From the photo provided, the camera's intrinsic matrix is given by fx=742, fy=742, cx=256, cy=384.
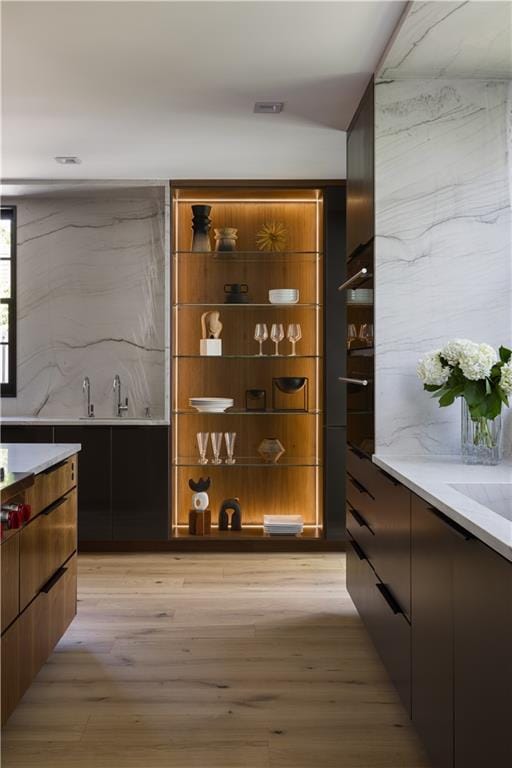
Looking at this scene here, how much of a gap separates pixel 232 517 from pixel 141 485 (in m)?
0.70

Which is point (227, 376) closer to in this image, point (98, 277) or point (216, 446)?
point (216, 446)

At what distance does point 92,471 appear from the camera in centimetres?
500

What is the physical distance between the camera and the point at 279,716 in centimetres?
264

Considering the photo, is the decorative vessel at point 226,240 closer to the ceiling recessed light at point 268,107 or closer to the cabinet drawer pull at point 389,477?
the ceiling recessed light at point 268,107

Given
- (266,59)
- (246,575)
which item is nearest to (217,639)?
(246,575)

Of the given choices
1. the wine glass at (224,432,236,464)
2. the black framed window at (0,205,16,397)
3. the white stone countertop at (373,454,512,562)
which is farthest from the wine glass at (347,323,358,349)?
the black framed window at (0,205,16,397)

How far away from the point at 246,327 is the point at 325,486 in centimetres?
131

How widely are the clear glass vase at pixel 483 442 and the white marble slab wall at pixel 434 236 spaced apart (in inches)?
10.6

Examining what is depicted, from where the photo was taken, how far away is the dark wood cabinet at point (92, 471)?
197 inches

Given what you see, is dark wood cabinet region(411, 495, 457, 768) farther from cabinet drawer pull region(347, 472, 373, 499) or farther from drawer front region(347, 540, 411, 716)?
cabinet drawer pull region(347, 472, 373, 499)

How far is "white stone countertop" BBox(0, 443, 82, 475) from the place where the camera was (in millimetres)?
2631

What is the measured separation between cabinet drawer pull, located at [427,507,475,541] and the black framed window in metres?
4.07

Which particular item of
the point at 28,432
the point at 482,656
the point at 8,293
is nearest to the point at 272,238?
the point at 8,293

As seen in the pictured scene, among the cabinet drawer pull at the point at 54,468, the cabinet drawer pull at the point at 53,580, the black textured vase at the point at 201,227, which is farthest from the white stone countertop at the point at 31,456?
the black textured vase at the point at 201,227
